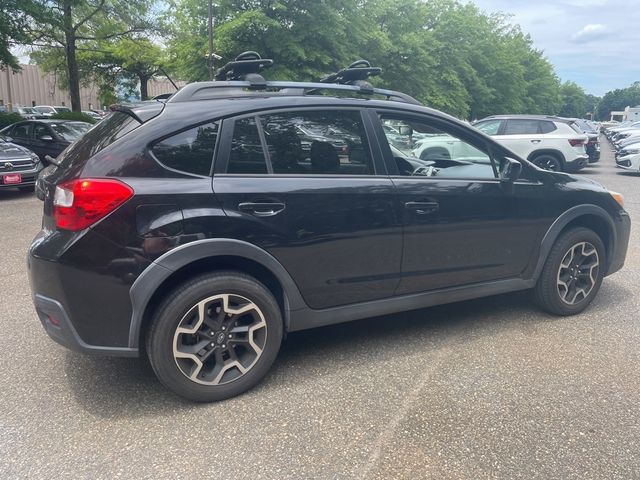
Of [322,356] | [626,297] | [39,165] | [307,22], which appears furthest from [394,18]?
[322,356]

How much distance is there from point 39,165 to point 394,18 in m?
16.0

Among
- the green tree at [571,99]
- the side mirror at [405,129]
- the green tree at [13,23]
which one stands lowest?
the side mirror at [405,129]

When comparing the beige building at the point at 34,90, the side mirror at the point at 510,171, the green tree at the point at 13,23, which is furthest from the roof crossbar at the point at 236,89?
the beige building at the point at 34,90

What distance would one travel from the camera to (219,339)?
9.68 ft

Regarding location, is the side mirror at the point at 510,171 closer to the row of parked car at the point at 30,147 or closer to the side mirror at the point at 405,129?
the side mirror at the point at 405,129

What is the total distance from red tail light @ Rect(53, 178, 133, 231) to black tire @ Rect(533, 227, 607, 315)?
3.15m

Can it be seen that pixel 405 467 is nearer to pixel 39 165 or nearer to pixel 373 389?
pixel 373 389

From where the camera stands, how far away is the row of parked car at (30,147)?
31.9 feet

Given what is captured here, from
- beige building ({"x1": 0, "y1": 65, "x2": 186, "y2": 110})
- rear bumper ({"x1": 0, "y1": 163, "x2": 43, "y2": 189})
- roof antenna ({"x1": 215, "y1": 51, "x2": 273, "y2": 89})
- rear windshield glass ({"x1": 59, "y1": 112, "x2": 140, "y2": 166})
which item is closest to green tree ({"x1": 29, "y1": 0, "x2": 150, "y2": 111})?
rear bumper ({"x1": 0, "y1": 163, "x2": 43, "y2": 189})

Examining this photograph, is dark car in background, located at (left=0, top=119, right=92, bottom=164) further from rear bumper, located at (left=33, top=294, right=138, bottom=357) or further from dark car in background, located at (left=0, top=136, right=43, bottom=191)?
rear bumper, located at (left=33, top=294, right=138, bottom=357)

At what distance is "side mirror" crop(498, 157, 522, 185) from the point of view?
3.76 meters

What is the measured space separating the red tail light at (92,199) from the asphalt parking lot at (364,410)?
1067 millimetres

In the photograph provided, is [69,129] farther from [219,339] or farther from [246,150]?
[219,339]

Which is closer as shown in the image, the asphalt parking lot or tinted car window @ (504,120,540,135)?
the asphalt parking lot
